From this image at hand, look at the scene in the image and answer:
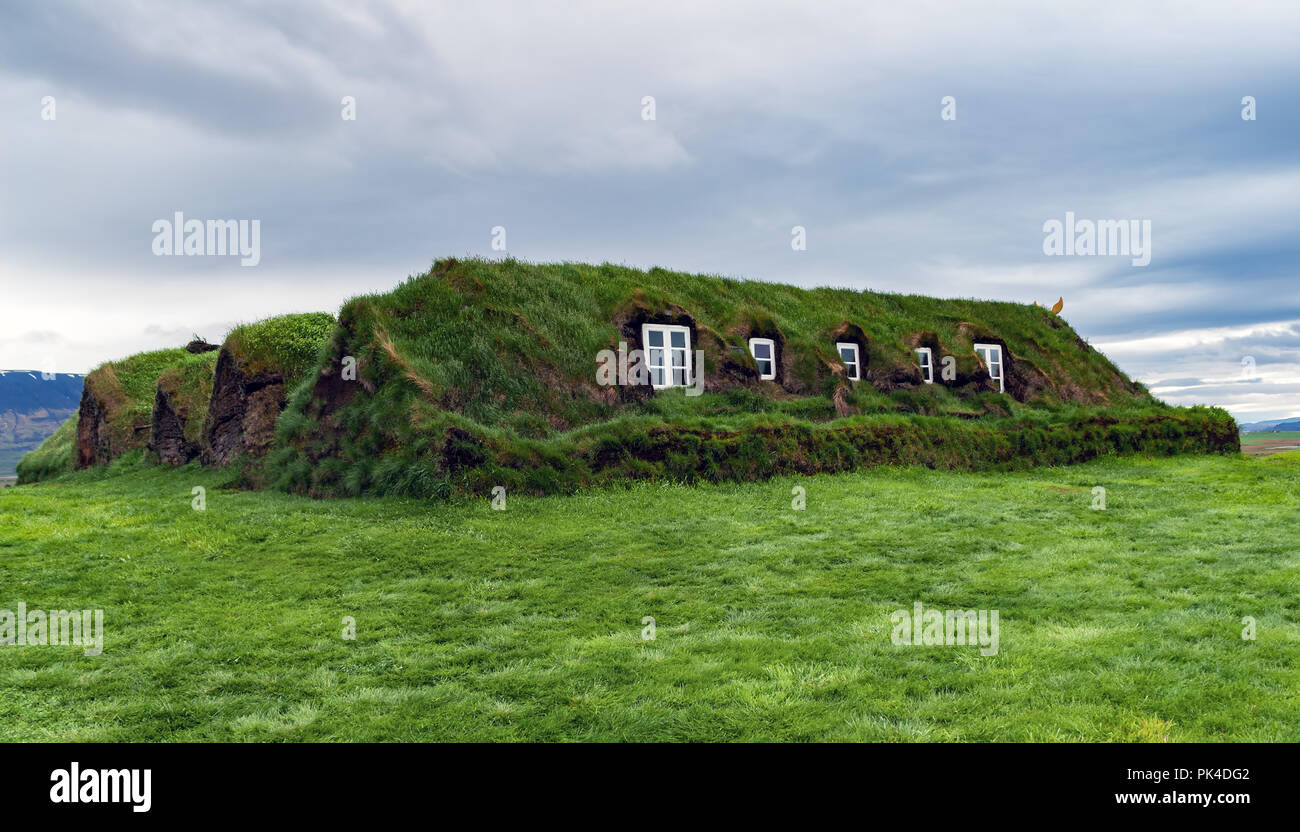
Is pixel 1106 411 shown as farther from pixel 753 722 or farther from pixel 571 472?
pixel 753 722

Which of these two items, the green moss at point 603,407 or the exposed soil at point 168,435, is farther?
the exposed soil at point 168,435

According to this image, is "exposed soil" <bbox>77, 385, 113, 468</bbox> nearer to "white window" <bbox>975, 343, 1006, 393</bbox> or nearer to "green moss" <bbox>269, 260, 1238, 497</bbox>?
"green moss" <bbox>269, 260, 1238, 497</bbox>

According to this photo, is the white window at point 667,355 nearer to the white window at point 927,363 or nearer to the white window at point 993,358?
the white window at point 927,363

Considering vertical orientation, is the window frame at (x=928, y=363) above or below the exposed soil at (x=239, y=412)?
above

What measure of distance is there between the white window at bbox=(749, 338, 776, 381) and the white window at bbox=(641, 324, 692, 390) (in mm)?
3074

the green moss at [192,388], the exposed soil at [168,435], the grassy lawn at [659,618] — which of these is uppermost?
the green moss at [192,388]

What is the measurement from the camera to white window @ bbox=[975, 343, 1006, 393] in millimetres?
36000

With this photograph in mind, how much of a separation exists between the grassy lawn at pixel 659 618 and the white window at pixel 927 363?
1592 centimetres

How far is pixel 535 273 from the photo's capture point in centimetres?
2773

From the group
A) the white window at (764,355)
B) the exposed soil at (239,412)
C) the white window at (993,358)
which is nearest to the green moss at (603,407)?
the white window at (764,355)

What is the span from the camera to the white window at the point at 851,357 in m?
31.2

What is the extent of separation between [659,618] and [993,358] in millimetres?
32216
